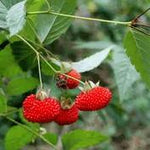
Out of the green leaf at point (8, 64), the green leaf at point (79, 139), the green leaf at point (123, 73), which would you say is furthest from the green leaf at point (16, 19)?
the green leaf at point (123, 73)

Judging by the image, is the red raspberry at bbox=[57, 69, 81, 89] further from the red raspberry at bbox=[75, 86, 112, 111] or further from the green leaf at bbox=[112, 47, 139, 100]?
the green leaf at bbox=[112, 47, 139, 100]

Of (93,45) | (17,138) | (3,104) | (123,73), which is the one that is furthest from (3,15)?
(93,45)

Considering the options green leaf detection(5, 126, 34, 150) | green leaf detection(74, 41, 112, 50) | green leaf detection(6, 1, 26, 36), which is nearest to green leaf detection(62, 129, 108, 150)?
green leaf detection(5, 126, 34, 150)

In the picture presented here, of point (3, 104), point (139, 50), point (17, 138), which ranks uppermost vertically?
point (139, 50)

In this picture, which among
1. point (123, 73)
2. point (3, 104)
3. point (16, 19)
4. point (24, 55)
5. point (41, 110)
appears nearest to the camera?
point (16, 19)

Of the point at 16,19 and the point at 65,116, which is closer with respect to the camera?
the point at 16,19

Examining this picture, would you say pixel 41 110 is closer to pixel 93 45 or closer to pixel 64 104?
pixel 64 104

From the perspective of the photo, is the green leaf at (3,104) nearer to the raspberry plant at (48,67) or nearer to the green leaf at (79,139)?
the raspberry plant at (48,67)
